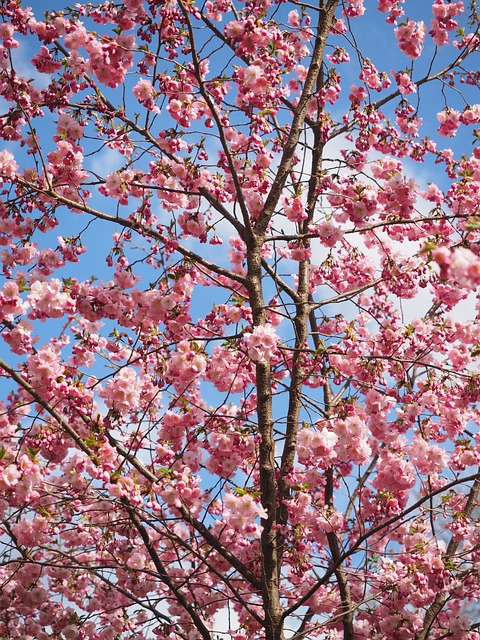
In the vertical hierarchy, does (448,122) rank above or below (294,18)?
below

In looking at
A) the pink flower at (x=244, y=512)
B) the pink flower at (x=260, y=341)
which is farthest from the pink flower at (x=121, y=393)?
the pink flower at (x=244, y=512)

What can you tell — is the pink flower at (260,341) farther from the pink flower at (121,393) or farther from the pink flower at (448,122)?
the pink flower at (448,122)

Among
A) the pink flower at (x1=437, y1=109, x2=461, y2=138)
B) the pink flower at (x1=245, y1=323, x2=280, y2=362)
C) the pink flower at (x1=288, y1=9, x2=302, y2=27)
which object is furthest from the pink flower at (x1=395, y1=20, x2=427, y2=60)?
the pink flower at (x1=245, y1=323, x2=280, y2=362)

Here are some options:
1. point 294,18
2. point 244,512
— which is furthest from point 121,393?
point 294,18

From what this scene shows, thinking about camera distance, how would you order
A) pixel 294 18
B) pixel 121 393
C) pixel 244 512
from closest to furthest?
pixel 244 512 < pixel 121 393 < pixel 294 18

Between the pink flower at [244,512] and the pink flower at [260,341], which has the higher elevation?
the pink flower at [260,341]

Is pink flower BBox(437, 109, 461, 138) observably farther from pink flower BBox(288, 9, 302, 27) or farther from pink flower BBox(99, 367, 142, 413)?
pink flower BBox(99, 367, 142, 413)

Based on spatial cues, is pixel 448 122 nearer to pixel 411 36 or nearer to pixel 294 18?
pixel 411 36

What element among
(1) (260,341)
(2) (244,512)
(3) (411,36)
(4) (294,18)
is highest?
(4) (294,18)

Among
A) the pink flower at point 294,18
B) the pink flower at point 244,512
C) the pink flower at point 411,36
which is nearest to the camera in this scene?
the pink flower at point 244,512

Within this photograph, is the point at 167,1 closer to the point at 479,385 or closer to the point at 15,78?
the point at 15,78

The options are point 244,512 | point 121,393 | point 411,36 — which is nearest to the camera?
point 244,512

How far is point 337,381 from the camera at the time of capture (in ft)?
16.8

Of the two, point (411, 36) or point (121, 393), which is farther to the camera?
point (411, 36)
